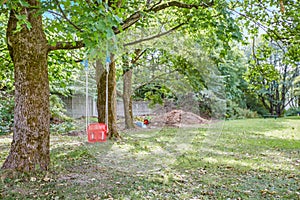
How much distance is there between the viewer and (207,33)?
5211mm

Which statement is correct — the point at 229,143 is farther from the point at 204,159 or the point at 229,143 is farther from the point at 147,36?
the point at 147,36

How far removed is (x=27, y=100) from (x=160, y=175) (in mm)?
1769

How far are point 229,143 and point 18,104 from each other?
4446 millimetres

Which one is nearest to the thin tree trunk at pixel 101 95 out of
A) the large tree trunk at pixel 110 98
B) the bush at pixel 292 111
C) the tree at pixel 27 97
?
the large tree trunk at pixel 110 98

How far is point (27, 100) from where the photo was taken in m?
2.93

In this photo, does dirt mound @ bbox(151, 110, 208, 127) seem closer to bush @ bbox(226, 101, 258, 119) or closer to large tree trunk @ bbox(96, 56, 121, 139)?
large tree trunk @ bbox(96, 56, 121, 139)

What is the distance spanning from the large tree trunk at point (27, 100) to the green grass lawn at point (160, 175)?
0.68 ft

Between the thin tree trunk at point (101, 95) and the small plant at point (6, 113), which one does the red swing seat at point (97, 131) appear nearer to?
the thin tree trunk at point (101, 95)

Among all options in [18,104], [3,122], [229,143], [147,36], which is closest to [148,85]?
[147,36]

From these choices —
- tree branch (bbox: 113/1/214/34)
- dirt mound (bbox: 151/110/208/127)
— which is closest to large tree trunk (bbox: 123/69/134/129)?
dirt mound (bbox: 151/110/208/127)

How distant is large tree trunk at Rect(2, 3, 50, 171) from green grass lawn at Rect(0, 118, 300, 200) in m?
0.21

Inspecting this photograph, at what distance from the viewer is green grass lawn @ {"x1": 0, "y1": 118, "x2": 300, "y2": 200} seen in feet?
8.31

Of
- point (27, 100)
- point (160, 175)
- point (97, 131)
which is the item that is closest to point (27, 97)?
point (27, 100)

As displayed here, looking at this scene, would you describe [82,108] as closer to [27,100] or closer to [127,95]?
[127,95]
